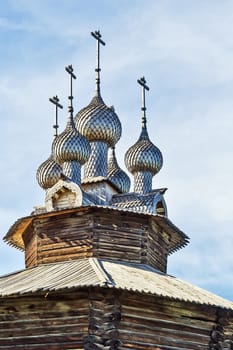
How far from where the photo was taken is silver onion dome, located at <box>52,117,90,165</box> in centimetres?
2117

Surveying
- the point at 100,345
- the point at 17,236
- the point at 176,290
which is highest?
the point at 17,236

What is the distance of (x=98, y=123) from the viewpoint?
71.7 feet

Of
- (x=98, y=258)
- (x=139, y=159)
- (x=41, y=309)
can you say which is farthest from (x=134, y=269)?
(x=139, y=159)

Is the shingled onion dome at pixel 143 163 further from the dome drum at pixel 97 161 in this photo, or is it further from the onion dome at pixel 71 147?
the onion dome at pixel 71 147

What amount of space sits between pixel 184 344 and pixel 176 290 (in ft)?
3.65

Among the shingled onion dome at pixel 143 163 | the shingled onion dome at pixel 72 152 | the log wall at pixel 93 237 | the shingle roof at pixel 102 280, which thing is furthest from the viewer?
the shingled onion dome at pixel 143 163

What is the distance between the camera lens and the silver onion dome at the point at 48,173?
74.6 feet

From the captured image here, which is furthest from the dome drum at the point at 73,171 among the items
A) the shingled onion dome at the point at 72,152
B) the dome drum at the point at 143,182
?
the dome drum at the point at 143,182

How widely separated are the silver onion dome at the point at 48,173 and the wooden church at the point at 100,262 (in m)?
0.03

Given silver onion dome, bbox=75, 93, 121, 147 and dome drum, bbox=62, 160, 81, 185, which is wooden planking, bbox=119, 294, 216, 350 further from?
silver onion dome, bbox=75, 93, 121, 147

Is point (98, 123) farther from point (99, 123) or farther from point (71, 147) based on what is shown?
point (71, 147)

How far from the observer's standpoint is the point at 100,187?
21297mm

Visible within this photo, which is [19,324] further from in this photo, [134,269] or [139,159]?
[139,159]

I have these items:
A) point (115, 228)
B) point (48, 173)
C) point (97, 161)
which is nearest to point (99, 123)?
point (97, 161)
